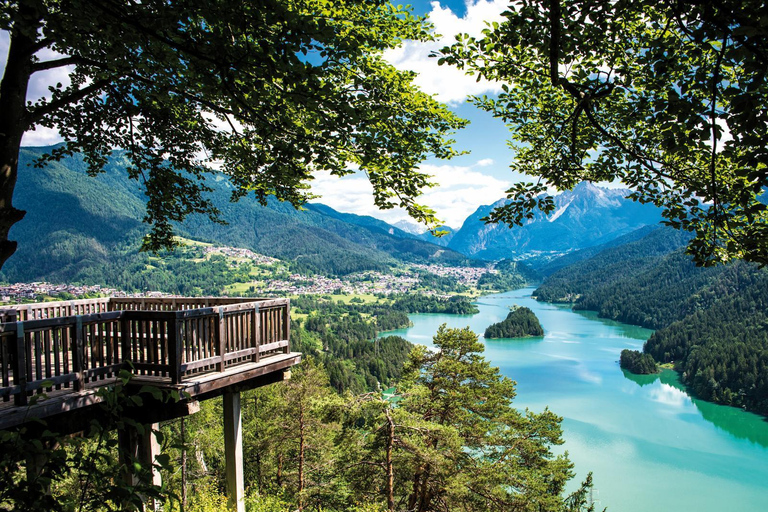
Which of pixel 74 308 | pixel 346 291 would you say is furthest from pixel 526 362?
pixel 346 291

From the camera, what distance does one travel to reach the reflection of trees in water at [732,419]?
150 ft

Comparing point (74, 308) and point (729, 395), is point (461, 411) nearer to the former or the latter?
point (74, 308)

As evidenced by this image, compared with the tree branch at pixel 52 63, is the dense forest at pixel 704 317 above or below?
below

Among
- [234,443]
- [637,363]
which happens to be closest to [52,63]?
[234,443]

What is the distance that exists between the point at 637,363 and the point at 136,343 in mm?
77309

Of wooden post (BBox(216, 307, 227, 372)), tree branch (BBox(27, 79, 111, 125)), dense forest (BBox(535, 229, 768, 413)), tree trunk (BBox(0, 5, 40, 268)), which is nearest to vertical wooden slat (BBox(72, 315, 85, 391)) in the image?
tree trunk (BBox(0, 5, 40, 268))

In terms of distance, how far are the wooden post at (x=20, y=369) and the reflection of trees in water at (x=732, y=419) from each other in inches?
2297

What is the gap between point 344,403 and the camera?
1173 cm

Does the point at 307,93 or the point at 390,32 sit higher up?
the point at 390,32

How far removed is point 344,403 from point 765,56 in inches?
439

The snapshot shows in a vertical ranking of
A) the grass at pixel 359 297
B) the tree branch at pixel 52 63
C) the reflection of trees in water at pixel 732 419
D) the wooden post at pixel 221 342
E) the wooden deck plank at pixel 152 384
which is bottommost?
the reflection of trees in water at pixel 732 419

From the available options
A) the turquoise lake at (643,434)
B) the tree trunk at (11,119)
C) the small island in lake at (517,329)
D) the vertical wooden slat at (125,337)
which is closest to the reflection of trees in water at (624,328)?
the small island in lake at (517,329)

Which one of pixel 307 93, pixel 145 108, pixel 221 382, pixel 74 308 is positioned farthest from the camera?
pixel 74 308

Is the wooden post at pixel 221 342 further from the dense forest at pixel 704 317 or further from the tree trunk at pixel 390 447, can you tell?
the dense forest at pixel 704 317
